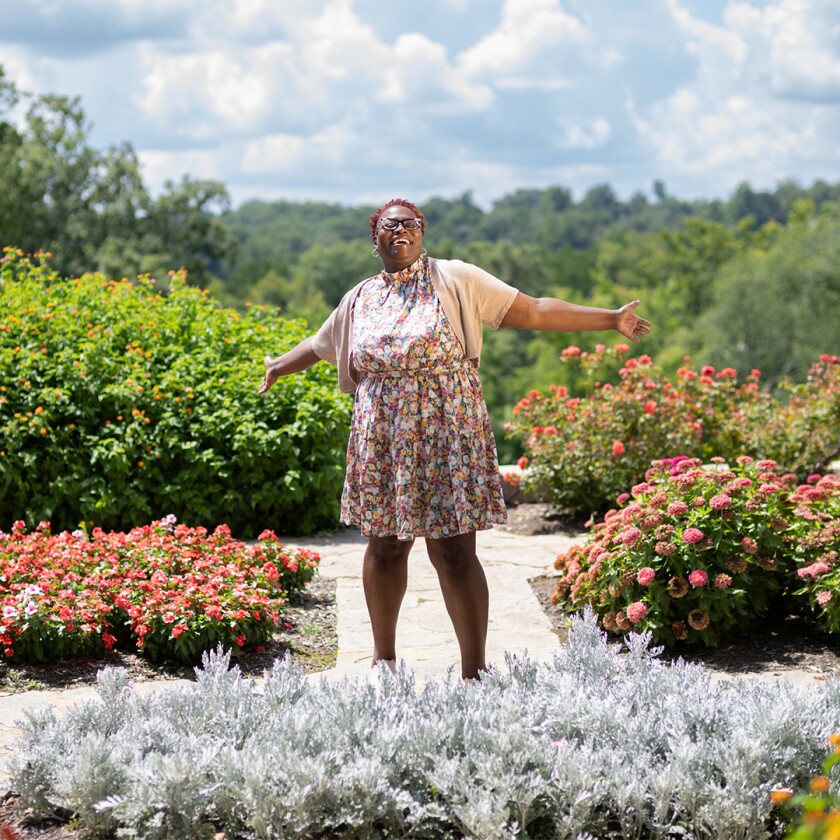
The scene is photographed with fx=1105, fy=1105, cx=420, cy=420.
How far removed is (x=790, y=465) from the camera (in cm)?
771

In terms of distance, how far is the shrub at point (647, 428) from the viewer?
7.22m

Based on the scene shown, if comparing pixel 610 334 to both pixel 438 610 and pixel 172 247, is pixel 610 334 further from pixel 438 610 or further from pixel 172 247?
pixel 438 610

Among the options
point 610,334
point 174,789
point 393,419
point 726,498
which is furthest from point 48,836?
point 610,334

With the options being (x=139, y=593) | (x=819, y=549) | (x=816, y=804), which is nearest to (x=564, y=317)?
(x=819, y=549)

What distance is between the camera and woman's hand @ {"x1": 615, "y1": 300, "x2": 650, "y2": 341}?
3.70 m

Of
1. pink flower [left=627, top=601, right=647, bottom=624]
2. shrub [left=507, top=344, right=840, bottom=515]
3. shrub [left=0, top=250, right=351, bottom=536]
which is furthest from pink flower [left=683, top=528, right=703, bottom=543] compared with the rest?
shrub [left=0, top=250, right=351, bottom=536]

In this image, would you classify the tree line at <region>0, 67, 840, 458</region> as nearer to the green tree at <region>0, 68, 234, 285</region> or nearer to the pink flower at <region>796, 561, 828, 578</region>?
the green tree at <region>0, 68, 234, 285</region>

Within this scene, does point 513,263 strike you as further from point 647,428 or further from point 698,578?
point 698,578

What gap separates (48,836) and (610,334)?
134 feet

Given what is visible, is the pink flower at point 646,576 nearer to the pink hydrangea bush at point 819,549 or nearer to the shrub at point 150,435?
the pink hydrangea bush at point 819,549

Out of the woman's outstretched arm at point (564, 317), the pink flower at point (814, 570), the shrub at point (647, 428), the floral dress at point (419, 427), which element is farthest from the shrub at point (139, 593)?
the shrub at point (647, 428)

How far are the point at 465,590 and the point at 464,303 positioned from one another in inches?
38.1

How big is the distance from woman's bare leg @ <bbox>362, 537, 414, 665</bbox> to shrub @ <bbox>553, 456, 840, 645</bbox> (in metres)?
1.04

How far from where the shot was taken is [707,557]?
453 cm
